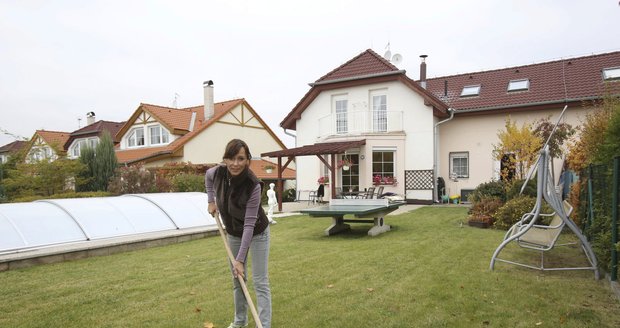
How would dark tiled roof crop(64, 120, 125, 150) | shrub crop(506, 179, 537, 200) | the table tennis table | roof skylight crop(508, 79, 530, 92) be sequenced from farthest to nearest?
dark tiled roof crop(64, 120, 125, 150) < roof skylight crop(508, 79, 530, 92) < shrub crop(506, 179, 537, 200) < the table tennis table

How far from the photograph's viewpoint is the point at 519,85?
18969 millimetres

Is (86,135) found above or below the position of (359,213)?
above

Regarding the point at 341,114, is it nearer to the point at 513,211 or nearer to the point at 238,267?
the point at 513,211

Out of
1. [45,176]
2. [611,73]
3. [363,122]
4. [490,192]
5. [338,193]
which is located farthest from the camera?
[363,122]

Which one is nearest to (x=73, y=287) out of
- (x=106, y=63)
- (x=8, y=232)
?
(x=8, y=232)

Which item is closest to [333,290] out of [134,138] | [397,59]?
[397,59]

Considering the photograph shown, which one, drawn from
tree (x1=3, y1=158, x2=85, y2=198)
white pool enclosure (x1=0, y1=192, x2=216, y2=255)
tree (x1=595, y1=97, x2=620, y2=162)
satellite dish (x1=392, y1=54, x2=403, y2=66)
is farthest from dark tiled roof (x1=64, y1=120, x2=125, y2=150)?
tree (x1=595, y1=97, x2=620, y2=162)

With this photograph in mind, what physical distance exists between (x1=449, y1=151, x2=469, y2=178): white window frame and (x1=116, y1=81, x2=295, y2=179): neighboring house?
11960mm

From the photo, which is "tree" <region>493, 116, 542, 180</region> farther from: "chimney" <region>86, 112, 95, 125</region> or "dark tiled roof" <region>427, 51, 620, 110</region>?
"chimney" <region>86, 112, 95, 125</region>

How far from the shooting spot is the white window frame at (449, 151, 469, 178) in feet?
61.6

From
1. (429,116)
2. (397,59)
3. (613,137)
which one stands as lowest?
(613,137)

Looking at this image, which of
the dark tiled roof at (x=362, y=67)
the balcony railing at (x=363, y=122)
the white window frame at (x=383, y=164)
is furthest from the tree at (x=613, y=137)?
the dark tiled roof at (x=362, y=67)

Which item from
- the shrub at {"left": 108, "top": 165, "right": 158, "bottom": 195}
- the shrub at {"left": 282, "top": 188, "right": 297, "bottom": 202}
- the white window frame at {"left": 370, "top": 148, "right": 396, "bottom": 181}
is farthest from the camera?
the shrub at {"left": 282, "top": 188, "right": 297, "bottom": 202}

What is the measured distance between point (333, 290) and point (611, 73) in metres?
18.4
